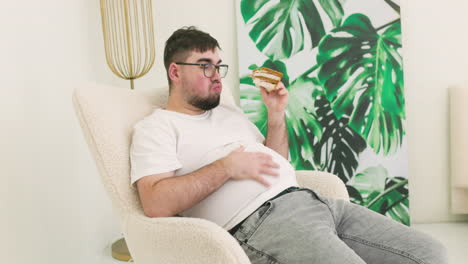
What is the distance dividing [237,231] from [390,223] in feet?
1.53

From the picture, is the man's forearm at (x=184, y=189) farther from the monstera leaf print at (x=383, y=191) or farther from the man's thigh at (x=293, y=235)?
the monstera leaf print at (x=383, y=191)

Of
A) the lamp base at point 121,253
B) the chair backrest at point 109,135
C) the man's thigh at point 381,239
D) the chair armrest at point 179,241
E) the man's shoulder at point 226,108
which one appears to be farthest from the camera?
the lamp base at point 121,253

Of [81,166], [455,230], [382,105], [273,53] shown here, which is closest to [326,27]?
Answer: [273,53]

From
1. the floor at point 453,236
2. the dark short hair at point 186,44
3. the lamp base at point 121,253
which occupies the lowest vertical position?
the floor at point 453,236

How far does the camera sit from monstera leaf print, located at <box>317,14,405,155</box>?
2.48m

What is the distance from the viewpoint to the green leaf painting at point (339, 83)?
8.14 feet

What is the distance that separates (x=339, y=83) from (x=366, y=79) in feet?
0.52

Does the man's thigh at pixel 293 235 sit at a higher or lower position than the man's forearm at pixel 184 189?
lower

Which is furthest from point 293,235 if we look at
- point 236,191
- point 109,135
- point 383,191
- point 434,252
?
point 383,191

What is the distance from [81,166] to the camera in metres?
2.08

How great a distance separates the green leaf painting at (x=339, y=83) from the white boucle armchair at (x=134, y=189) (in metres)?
0.95

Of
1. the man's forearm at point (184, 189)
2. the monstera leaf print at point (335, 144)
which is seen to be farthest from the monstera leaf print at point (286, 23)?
the man's forearm at point (184, 189)

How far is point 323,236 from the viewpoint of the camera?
1105mm

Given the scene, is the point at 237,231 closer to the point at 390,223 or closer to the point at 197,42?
the point at 390,223
